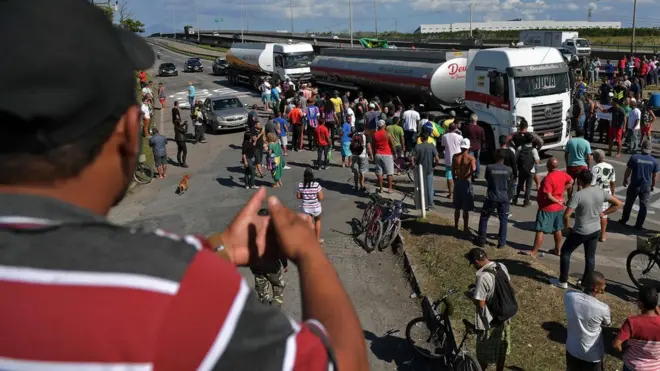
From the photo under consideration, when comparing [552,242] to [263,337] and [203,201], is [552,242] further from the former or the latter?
[263,337]

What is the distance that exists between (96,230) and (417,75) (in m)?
21.6

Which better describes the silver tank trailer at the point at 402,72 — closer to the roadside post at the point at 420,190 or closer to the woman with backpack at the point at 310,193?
the roadside post at the point at 420,190

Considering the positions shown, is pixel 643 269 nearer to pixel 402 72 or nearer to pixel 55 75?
pixel 55 75

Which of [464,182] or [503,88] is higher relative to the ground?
[503,88]

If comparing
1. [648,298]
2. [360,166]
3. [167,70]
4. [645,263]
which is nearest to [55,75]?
[648,298]

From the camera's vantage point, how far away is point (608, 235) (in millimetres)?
10828

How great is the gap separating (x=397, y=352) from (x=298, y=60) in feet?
94.3

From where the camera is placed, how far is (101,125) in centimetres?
90

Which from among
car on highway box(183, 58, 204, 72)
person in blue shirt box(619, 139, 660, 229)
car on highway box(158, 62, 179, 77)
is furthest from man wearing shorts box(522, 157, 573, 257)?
car on highway box(183, 58, 204, 72)

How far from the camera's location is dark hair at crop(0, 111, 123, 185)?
0.84 meters

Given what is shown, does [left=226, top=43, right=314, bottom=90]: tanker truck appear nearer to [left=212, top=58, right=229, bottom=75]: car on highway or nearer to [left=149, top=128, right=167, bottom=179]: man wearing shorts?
[left=212, top=58, right=229, bottom=75]: car on highway

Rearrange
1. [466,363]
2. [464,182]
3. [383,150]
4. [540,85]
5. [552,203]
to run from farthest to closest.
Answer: [540,85]
[383,150]
[464,182]
[552,203]
[466,363]

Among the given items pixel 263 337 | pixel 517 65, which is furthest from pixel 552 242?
pixel 263 337

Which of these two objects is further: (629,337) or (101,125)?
(629,337)
